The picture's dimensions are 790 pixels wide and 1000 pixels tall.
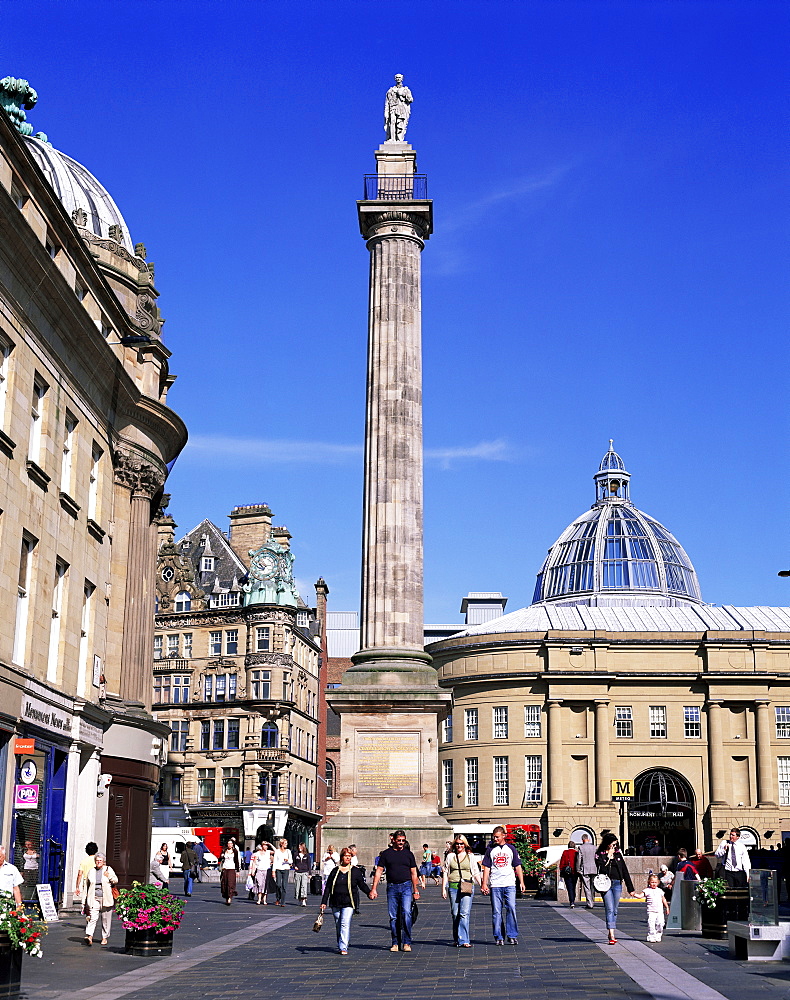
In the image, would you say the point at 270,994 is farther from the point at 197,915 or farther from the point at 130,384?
the point at 130,384

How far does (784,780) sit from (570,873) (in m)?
59.8

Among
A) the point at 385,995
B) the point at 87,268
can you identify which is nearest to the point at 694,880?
the point at 385,995

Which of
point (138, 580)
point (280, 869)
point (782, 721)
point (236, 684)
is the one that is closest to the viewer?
point (280, 869)

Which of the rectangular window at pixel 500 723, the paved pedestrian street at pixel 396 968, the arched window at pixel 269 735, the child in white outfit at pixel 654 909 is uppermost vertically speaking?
the rectangular window at pixel 500 723

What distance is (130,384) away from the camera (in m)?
34.6

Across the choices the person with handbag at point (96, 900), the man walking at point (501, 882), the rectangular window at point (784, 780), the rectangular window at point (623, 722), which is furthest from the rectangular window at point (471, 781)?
the person with handbag at point (96, 900)

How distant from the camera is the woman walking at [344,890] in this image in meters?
19.6

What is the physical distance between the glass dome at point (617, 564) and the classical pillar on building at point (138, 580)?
78078 millimetres

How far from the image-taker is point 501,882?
20672mm

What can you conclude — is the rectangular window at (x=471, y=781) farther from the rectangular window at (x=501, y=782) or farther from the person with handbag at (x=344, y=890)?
the person with handbag at (x=344, y=890)

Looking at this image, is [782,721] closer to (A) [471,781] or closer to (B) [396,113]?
(A) [471,781]

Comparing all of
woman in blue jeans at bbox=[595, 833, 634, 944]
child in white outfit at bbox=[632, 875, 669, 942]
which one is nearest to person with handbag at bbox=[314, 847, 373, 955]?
woman in blue jeans at bbox=[595, 833, 634, 944]

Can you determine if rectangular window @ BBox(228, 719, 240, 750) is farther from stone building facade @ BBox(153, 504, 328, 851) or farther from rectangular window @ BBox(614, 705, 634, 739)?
rectangular window @ BBox(614, 705, 634, 739)

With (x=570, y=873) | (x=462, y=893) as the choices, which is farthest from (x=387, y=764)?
(x=462, y=893)
